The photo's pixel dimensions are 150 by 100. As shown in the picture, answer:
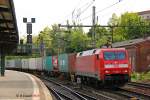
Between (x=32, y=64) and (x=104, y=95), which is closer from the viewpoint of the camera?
(x=104, y=95)

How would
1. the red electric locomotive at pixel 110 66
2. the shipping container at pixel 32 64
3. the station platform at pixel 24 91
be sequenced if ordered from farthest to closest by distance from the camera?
the shipping container at pixel 32 64 → the red electric locomotive at pixel 110 66 → the station platform at pixel 24 91

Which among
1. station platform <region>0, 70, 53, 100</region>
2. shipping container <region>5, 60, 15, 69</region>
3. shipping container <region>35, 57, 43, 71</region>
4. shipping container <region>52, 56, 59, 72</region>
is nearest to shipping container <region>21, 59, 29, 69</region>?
shipping container <region>35, 57, 43, 71</region>

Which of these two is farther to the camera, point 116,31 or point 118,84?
point 116,31

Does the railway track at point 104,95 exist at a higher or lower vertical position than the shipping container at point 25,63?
lower

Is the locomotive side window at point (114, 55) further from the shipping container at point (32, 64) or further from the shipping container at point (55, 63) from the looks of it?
the shipping container at point (32, 64)

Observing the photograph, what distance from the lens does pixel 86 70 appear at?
33.7 m

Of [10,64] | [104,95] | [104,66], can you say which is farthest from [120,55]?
[10,64]

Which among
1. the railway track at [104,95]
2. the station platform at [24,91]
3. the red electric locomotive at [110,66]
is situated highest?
the red electric locomotive at [110,66]

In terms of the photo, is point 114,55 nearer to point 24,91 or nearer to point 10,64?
point 24,91

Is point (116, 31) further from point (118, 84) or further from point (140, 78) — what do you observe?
point (118, 84)

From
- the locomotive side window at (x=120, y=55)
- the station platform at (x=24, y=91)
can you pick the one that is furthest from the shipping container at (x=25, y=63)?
the locomotive side window at (x=120, y=55)

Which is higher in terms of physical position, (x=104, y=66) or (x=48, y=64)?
(x=48, y=64)

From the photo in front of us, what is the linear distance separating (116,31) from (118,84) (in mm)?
92221

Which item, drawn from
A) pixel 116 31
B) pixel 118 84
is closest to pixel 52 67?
pixel 118 84
